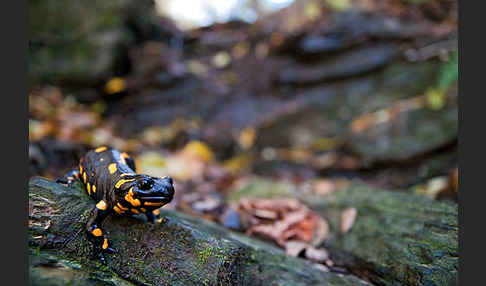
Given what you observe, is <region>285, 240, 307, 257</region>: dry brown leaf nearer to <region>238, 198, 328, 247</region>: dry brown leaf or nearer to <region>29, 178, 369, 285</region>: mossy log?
<region>238, 198, 328, 247</region>: dry brown leaf

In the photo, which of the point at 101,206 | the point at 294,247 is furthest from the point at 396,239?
the point at 101,206

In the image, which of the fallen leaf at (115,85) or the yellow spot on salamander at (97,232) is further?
the fallen leaf at (115,85)

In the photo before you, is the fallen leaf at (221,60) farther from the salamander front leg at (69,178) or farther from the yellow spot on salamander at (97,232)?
the yellow spot on salamander at (97,232)

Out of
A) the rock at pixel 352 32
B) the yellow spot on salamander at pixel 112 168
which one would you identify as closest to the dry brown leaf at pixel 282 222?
the yellow spot on salamander at pixel 112 168

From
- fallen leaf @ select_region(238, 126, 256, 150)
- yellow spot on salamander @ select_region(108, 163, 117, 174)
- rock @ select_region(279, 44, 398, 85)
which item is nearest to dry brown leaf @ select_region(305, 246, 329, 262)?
yellow spot on salamander @ select_region(108, 163, 117, 174)

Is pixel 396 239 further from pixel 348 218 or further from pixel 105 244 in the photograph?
pixel 105 244

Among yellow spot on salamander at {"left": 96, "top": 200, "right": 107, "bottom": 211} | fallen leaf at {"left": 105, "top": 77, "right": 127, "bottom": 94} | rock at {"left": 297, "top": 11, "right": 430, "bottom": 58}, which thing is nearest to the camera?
yellow spot on salamander at {"left": 96, "top": 200, "right": 107, "bottom": 211}

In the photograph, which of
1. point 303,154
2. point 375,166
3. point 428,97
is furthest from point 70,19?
point 428,97
